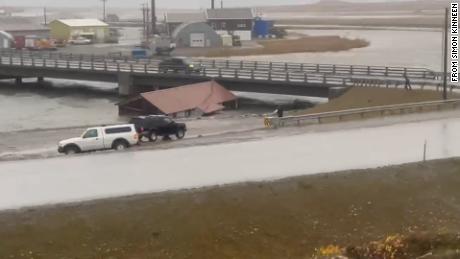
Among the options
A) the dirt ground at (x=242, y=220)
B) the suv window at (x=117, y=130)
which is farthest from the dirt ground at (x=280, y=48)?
the dirt ground at (x=242, y=220)

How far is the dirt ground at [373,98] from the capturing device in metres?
35.2

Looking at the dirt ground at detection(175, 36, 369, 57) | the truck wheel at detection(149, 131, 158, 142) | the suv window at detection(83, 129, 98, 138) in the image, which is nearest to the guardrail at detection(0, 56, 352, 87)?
the truck wheel at detection(149, 131, 158, 142)

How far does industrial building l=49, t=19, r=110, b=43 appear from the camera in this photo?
3976 inches

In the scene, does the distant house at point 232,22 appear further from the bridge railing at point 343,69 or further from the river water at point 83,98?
the bridge railing at point 343,69

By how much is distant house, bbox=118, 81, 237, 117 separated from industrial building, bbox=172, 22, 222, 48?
43331mm

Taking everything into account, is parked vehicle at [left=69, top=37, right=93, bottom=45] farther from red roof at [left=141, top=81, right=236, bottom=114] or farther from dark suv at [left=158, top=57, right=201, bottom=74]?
red roof at [left=141, top=81, right=236, bottom=114]

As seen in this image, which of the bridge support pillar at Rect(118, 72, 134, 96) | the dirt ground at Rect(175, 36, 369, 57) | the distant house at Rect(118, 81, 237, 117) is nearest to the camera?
the distant house at Rect(118, 81, 237, 117)

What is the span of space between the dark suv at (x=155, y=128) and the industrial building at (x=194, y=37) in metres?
57.2

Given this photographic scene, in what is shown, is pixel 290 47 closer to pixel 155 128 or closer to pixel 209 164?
pixel 155 128

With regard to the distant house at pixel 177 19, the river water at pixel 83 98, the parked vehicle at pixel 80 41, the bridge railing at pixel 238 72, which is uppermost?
the distant house at pixel 177 19

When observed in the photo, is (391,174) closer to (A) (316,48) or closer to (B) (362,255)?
(B) (362,255)

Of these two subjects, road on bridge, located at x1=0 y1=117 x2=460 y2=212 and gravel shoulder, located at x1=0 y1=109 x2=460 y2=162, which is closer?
road on bridge, located at x1=0 y1=117 x2=460 y2=212

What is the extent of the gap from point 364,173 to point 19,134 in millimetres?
18761

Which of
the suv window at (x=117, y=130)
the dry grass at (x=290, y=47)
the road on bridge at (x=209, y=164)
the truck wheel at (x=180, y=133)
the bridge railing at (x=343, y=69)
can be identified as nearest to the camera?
the road on bridge at (x=209, y=164)
